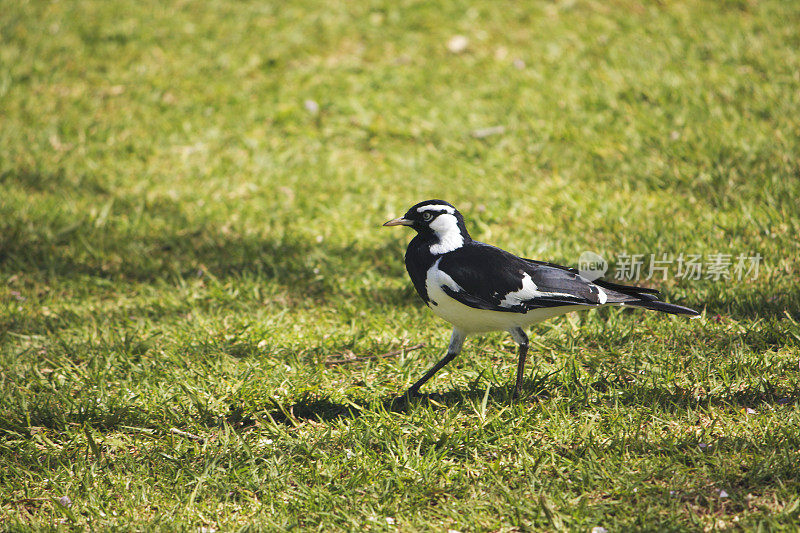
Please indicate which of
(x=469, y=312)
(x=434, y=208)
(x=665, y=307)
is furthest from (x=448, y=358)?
(x=665, y=307)

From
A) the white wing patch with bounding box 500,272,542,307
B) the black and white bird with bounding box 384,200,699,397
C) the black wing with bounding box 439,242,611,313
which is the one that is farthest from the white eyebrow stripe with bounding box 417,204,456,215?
the white wing patch with bounding box 500,272,542,307

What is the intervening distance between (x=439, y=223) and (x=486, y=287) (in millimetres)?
408

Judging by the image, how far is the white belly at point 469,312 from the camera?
128 inches

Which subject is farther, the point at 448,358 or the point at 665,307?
the point at 448,358

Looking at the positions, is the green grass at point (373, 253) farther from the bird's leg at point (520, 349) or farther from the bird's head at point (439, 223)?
the bird's head at point (439, 223)

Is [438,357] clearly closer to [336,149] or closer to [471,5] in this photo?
[336,149]

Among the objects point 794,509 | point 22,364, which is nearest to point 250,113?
point 22,364

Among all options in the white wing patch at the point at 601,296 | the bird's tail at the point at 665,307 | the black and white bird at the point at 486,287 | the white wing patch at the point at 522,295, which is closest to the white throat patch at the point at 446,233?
the black and white bird at the point at 486,287

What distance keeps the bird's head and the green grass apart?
0.68 m

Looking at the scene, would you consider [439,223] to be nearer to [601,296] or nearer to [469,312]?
[469,312]

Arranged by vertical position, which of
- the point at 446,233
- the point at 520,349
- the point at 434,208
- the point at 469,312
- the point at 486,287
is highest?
the point at 434,208

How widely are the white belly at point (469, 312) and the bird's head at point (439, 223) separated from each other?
0.14m

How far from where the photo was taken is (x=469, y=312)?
10.8 ft

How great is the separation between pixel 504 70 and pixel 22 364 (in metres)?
5.12
